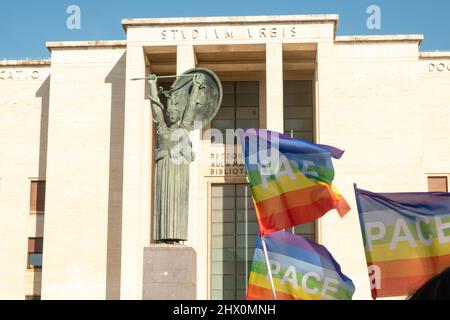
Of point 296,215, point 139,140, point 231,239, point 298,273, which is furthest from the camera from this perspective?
point 231,239

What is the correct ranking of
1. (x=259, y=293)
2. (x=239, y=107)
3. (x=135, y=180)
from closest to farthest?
(x=259, y=293)
(x=135, y=180)
(x=239, y=107)

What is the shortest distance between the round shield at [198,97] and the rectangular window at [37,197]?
62.9ft

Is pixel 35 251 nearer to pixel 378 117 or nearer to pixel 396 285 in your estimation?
pixel 378 117

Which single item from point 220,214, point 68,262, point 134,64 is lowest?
point 68,262

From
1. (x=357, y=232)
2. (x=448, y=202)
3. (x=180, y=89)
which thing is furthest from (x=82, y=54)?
(x=448, y=202)

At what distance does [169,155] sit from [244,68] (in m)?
17.3

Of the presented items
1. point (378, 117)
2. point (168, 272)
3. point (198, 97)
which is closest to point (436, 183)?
point (378, 117)

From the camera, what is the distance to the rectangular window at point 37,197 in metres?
32.4

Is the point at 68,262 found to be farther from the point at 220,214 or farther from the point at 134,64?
the point at 134,64

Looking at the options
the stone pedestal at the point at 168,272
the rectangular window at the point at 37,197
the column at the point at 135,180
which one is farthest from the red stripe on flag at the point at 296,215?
the rectangular window at the point at 37,197

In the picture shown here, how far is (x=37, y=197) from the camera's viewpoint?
32.5 m

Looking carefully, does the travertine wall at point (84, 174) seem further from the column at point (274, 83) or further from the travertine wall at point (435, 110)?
the travertine wall at point (435, 110)

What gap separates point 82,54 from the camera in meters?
31.8

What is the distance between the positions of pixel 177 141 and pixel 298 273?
14.8 feet
